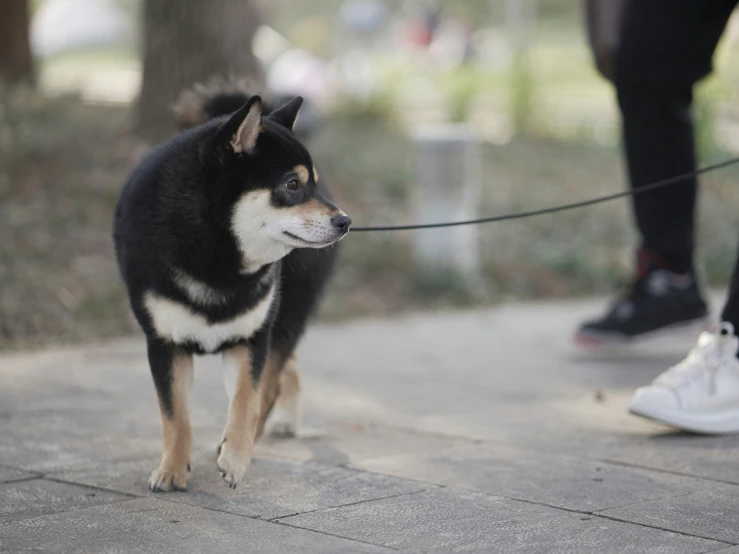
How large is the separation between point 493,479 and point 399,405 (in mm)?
1279

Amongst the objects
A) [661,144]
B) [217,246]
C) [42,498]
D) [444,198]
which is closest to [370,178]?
[444,198]

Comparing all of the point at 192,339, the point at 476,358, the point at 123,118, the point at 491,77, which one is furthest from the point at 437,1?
the point at 192,339

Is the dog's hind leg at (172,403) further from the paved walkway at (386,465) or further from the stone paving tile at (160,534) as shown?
the stone paving tile at (160,534)

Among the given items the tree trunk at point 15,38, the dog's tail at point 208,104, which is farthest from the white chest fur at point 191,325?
the tree trunk at point 15,38

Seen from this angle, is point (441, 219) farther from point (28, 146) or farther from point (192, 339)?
point (192, 339)

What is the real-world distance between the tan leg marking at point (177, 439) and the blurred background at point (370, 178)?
61.8 inches

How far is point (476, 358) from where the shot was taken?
5.67m

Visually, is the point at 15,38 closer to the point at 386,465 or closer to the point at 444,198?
the point at 444,198

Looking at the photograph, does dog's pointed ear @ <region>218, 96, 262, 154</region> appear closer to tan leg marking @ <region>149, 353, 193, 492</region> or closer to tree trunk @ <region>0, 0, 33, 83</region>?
tan leg marking @ <region>149, 353, 193, 492</region>

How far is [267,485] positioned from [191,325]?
0.51 m

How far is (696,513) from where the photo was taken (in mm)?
2955

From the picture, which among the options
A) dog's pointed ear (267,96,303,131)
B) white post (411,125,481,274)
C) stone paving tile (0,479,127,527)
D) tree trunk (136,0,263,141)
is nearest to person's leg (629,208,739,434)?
dog's pointed ear (267,96,303,131)

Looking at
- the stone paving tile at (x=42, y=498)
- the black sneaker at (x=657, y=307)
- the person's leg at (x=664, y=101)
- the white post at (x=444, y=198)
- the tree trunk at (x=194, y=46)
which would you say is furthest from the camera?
the tree trunk at (x=194, y=46)

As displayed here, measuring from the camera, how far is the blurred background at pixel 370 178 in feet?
22.0
